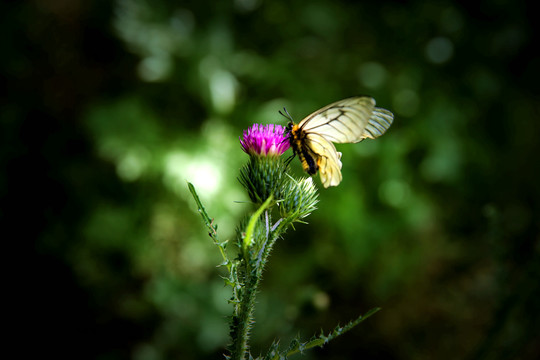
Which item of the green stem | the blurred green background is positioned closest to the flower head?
the green stem

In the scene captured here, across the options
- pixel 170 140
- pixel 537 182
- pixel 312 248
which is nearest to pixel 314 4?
pixel 170 140

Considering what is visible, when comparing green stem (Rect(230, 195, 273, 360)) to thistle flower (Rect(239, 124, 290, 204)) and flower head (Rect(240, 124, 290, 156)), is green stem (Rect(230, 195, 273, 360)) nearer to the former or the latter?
thistle flower (Rect(239, 124, 290, 204))

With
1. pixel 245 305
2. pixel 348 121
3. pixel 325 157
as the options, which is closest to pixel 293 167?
pixel 325 157

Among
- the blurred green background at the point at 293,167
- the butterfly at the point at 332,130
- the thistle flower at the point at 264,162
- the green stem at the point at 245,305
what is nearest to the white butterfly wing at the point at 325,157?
the butterfly at the point at 332,130

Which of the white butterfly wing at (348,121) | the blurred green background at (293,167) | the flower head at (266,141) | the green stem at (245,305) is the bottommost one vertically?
the green stem at (245,305)

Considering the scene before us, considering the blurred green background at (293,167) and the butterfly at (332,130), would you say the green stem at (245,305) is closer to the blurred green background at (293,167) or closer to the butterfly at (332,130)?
the butterfly at (332,130)
